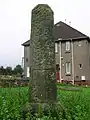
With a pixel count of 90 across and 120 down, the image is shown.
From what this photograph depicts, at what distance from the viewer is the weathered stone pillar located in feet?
A: 26.9

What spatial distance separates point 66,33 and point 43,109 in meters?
46.6

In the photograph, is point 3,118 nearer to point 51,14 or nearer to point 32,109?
point 32,109

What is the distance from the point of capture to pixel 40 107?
7.62 meters

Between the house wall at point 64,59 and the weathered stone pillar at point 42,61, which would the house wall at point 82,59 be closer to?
the house wall at point 64,59

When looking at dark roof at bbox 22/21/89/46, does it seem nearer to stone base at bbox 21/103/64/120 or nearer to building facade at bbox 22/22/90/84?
building facade at bbox 22/22/90/84

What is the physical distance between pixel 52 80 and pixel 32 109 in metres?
0.89

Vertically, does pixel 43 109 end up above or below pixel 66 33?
below

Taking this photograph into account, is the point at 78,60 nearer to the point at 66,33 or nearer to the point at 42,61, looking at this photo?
the point at 66,33

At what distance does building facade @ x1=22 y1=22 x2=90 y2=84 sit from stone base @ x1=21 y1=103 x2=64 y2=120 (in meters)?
41.7

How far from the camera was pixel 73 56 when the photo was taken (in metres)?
51.5

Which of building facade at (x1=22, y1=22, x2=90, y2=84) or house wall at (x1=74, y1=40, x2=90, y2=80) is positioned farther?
building facade at (x1=22, y1=22, x2=90, y2=84)

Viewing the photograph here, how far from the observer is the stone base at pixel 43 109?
770 cm

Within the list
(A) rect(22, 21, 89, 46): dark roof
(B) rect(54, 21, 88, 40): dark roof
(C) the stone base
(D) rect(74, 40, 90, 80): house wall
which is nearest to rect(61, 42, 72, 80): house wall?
(D) rect(74, 40, 90, 80): house wall

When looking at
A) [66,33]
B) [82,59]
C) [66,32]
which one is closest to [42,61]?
[82,59]
